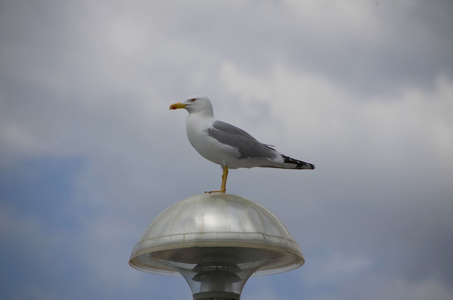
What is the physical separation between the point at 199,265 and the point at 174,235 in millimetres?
964

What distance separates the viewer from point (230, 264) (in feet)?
31.3

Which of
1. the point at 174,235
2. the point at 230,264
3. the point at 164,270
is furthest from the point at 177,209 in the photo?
the point at 164,270

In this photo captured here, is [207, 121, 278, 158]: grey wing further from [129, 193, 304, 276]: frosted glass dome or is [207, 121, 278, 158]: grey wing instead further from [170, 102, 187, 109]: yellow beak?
[129, 193, 304, 276]: frosted glass dome

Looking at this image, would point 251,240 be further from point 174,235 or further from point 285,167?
point 285,167

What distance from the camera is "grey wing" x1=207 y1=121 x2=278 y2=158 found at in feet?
34.7

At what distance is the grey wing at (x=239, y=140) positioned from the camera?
416 inches

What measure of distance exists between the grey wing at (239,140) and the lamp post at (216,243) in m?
1.18

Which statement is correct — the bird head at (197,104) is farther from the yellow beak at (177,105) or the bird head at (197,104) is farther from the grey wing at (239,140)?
the grey wing at (239,140)

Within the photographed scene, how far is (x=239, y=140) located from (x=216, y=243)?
246cm

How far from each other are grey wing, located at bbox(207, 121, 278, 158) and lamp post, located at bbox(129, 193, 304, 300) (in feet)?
3.86

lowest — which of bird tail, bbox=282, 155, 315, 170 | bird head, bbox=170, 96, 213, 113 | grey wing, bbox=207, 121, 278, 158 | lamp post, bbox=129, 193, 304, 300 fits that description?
lamp post, bbox=129, 193, 304, 300

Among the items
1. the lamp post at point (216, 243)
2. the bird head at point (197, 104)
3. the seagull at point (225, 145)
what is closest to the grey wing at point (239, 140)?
the seagull at point (225, 145)

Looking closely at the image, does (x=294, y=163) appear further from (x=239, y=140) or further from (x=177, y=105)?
(x=177, y=105)

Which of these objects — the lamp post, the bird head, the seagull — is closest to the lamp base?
the lamp post
